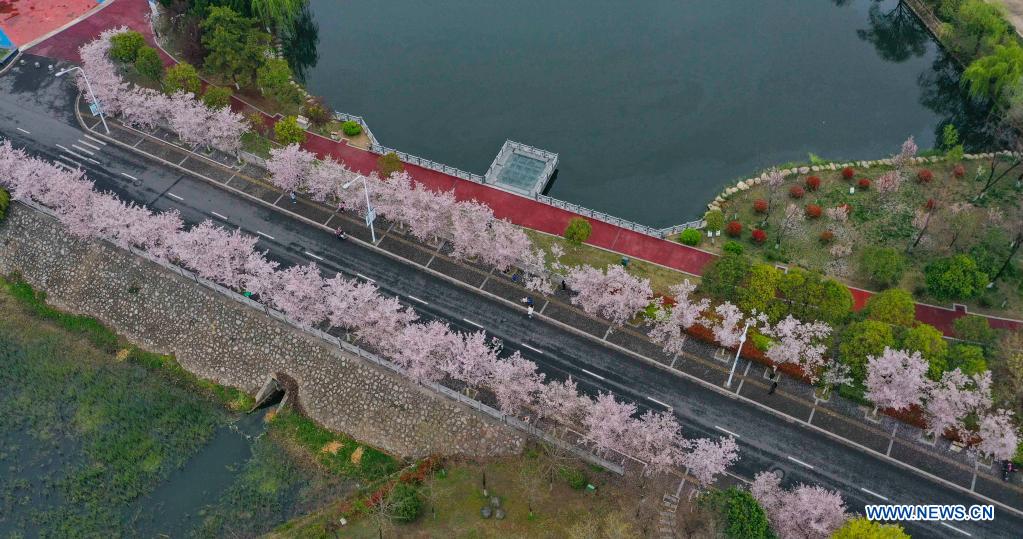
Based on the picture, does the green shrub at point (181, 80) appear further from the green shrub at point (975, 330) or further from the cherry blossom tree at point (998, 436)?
the cherry blossom tree at point (998, 436)

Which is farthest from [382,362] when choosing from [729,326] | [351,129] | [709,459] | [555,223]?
[351,129]

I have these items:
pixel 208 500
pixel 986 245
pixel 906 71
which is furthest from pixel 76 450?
pixel 906 71

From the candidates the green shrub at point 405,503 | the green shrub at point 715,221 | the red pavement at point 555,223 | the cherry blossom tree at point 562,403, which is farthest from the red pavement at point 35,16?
the green shrub at point 715,221

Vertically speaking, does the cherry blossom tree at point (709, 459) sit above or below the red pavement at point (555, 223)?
below

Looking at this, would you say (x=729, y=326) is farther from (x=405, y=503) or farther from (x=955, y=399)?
(x=405, y=503)

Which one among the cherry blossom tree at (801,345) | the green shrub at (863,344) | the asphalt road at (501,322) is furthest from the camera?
the cherry blossom tree at (801,345)

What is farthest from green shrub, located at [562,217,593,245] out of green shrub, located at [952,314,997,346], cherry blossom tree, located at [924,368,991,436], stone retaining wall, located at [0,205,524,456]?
green shrub, located at [952,314,997,346]

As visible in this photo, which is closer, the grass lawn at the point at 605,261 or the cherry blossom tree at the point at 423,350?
the cherry blossom tree at the point at 423,350
